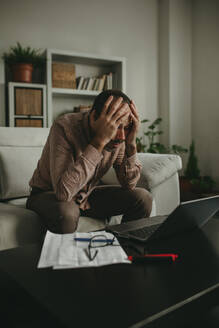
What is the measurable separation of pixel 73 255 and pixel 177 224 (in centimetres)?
32

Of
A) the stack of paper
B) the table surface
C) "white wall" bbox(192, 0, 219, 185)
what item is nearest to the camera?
the table surface

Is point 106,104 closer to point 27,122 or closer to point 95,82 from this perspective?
point 27,122

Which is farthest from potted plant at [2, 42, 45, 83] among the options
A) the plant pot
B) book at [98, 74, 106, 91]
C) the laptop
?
the laptop

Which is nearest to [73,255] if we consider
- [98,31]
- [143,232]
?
[143,232]

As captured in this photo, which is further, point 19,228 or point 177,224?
point 19,228

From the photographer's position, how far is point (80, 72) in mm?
3748

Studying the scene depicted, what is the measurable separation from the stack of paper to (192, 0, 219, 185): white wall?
3.38 metres

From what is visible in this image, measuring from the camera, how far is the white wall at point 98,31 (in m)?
3.43

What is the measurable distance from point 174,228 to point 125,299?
39 cm

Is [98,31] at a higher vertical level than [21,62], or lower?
higher

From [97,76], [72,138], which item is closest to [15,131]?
[72,138]

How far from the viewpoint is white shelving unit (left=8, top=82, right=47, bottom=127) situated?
3.12m

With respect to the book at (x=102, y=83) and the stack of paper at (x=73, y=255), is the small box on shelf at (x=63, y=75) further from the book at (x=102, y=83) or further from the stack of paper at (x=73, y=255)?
the stack of paper at (x=73, y=255)

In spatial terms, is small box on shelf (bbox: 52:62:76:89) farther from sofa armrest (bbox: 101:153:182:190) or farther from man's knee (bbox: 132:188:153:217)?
man's knee (bbox: 132:188:153:217)
